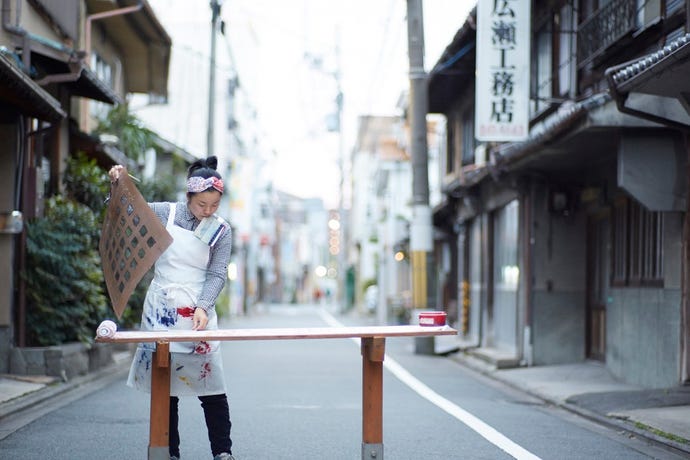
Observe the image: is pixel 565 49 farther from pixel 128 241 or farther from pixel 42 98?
pixel 128 241

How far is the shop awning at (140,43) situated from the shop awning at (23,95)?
271 inches

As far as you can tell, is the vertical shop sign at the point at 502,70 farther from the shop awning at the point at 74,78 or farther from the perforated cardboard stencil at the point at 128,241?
the perforated cardboard stencil at the point at 128,241

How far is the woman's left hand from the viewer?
5824 mm

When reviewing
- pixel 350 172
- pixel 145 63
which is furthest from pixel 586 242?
pixel 350 172

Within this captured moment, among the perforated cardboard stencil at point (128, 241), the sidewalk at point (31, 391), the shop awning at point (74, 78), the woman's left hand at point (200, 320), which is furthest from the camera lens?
the shop awning at point (74, 78)

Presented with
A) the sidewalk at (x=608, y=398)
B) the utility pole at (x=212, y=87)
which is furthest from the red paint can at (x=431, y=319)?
the utility pole at (x=212, y=87)

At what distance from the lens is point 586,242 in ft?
56.9

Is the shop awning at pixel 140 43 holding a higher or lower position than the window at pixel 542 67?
higher

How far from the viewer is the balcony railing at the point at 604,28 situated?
12.8 metres

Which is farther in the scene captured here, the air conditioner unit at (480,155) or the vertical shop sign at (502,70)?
the air conditioner unit at (480,155)

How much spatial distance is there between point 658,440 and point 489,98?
24.6ft

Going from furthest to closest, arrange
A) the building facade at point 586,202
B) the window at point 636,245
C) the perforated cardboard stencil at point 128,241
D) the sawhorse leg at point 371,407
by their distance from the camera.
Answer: the window at point 636,245, the building facade at point 586,202, the sawhorse leg at point 371,407, the perforated cardboard stencil at point 128,241

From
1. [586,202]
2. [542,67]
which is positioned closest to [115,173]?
[586,202]

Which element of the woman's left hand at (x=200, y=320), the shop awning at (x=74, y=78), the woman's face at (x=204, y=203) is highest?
the shop awning at (x=74, y=78)
